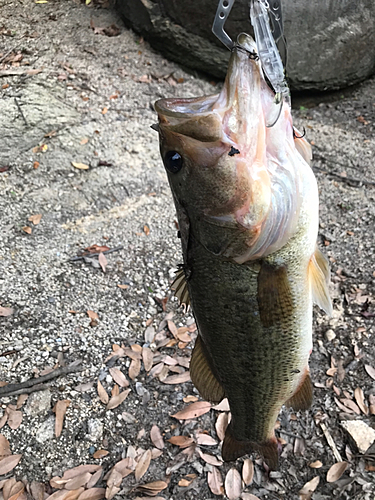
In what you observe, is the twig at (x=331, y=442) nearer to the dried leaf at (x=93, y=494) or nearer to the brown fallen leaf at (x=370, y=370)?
the brown fallen leaf at (x=370, y=370)

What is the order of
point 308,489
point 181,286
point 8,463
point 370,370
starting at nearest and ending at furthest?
point 181,286, point 308,489, point 8,463, point 370,370

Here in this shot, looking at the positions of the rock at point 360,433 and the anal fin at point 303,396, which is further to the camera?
the rock at point 360,433

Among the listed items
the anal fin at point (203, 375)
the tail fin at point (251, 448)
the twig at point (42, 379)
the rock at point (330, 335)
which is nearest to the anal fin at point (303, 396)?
the tail fin at point (251, 448)

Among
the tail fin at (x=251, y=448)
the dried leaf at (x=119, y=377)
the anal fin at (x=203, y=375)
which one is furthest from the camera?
the dried leaf at (x=119, y=377)

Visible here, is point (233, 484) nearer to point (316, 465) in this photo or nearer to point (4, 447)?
point (316, 465)

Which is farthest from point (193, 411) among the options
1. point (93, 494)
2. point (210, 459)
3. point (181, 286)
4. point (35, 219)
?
point (35, 219)

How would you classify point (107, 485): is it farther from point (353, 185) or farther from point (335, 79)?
point (335, 79)

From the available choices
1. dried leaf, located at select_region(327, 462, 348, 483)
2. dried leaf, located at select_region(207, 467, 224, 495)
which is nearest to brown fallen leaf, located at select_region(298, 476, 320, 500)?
dried leaf, located at select_region(327, 462, 348, 483)
